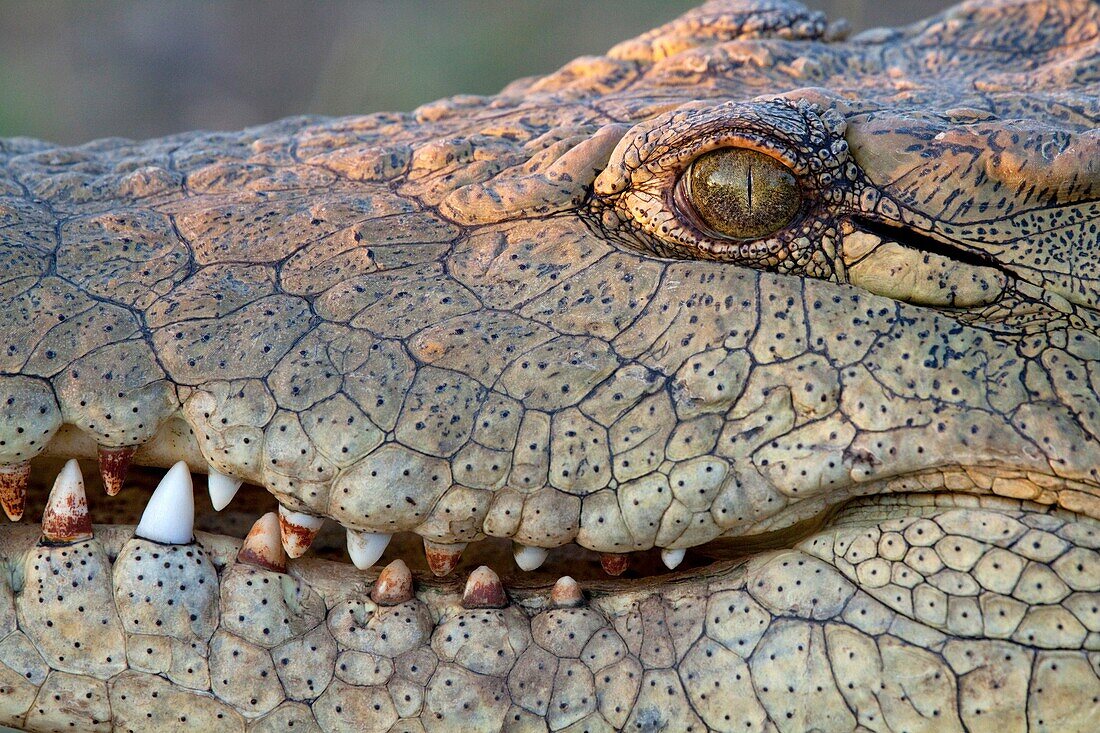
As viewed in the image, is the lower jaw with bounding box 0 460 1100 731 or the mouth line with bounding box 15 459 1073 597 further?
the mouth line with bounding box 15 459 1073 597

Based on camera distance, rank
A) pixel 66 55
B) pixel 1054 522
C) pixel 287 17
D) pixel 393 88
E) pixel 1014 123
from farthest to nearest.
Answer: pixel 287 17
pixel 66 55
pixel 393 88
pixel 1014 123
pixel 1054 522

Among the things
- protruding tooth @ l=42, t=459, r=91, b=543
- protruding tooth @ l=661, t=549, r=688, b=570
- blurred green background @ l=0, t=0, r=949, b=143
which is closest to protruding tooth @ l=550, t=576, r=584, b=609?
protruding tooth @ l=661, t=549, r=688, b=570

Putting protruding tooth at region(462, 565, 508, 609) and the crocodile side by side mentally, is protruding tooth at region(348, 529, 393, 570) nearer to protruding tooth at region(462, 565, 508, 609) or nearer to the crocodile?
the crocodile

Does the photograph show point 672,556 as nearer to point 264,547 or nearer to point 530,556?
point 530,556

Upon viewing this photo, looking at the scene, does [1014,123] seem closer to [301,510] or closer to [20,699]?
[301,510]

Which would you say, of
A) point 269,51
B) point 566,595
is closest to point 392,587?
point 566,595

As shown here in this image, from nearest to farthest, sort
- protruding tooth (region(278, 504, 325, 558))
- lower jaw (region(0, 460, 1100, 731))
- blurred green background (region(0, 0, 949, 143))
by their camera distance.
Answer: lower jaw (region(0, 460, 1100, 731)), protruding tooth (region(278, 504, 325, 558)), blurred green background (region(0, 0, 949, 143))

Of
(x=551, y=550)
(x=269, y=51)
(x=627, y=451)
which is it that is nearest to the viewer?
(x=627, y=451)

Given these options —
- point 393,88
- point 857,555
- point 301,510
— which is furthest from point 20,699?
point 393,88
